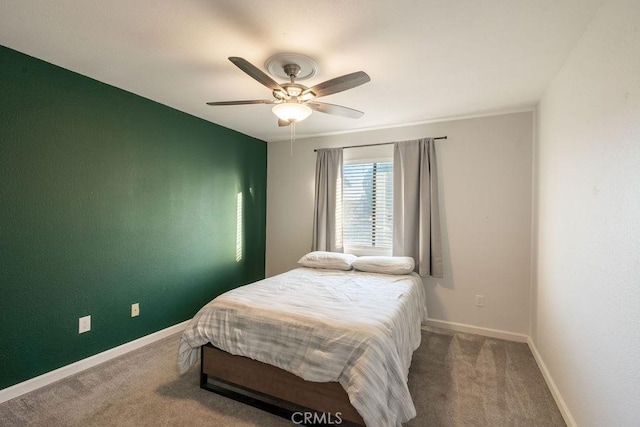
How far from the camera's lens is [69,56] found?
6.96ft

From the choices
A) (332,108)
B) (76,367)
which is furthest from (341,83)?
(76,367)

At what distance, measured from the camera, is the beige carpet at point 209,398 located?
1.84 metres

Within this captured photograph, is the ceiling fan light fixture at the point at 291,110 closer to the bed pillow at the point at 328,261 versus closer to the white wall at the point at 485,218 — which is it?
the bed pillow at the point at 328,261

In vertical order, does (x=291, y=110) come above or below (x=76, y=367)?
above

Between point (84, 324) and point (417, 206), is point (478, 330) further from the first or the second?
point (84, 324)

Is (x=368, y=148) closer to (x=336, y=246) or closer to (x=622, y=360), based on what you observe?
(x=336, y=246)

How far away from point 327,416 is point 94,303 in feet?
7.06

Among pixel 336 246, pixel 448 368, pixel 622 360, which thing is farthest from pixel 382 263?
pixel 622 360

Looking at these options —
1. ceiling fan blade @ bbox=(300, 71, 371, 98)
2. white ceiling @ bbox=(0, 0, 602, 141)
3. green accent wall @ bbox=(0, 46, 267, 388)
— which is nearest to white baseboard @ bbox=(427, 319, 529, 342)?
white ceiling @ bbox=(0, 0, 602, 141)

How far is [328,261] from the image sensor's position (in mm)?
3438

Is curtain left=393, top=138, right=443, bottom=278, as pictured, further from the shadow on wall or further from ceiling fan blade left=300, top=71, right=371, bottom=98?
ceiling fan blade left=300, top=71, right=371, bottom=98

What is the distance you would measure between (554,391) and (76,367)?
12.0ft

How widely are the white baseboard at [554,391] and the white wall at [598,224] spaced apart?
4 cm

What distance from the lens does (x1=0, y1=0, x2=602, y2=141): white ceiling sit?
5.20 feet
